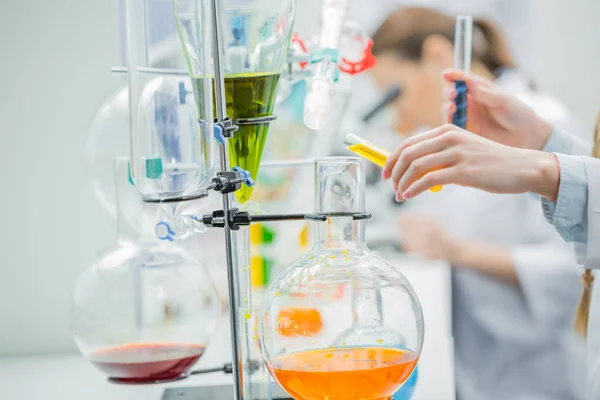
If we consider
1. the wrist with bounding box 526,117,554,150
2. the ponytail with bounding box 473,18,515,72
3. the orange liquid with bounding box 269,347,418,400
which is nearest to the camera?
the orange liquid with bounding box 269,347,418,400

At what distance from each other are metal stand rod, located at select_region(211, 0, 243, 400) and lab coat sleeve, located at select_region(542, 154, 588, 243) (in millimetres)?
439

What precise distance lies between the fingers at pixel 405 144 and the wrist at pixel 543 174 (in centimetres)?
14

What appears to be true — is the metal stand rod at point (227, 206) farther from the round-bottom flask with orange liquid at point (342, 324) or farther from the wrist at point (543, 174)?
the wrist at point (543, 174)

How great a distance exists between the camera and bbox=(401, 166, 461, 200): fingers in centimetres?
83

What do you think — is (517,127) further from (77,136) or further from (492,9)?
(492,9)

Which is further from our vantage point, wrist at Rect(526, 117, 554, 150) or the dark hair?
the dark hair

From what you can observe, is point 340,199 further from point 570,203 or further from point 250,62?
point 570,203

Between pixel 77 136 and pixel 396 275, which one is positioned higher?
pixel 77 136

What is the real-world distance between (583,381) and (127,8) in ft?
7.76

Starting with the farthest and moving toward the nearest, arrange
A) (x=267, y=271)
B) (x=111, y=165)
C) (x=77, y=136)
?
1. (x=77, y=136)
2. (x=111, y=165)
3. (x=267, y=271)

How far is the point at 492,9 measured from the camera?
3359 millimetres

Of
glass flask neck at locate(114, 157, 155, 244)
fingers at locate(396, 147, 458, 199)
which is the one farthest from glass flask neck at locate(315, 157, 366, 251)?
glass flask neck at locate(114, 157, 155, 244)

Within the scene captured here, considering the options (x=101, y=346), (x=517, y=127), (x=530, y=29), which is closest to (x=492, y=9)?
(x=530, y=29)

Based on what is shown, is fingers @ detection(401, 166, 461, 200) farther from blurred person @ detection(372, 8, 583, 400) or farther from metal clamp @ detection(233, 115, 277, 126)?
blurred person @ detection(372, 8, 583, 400)
